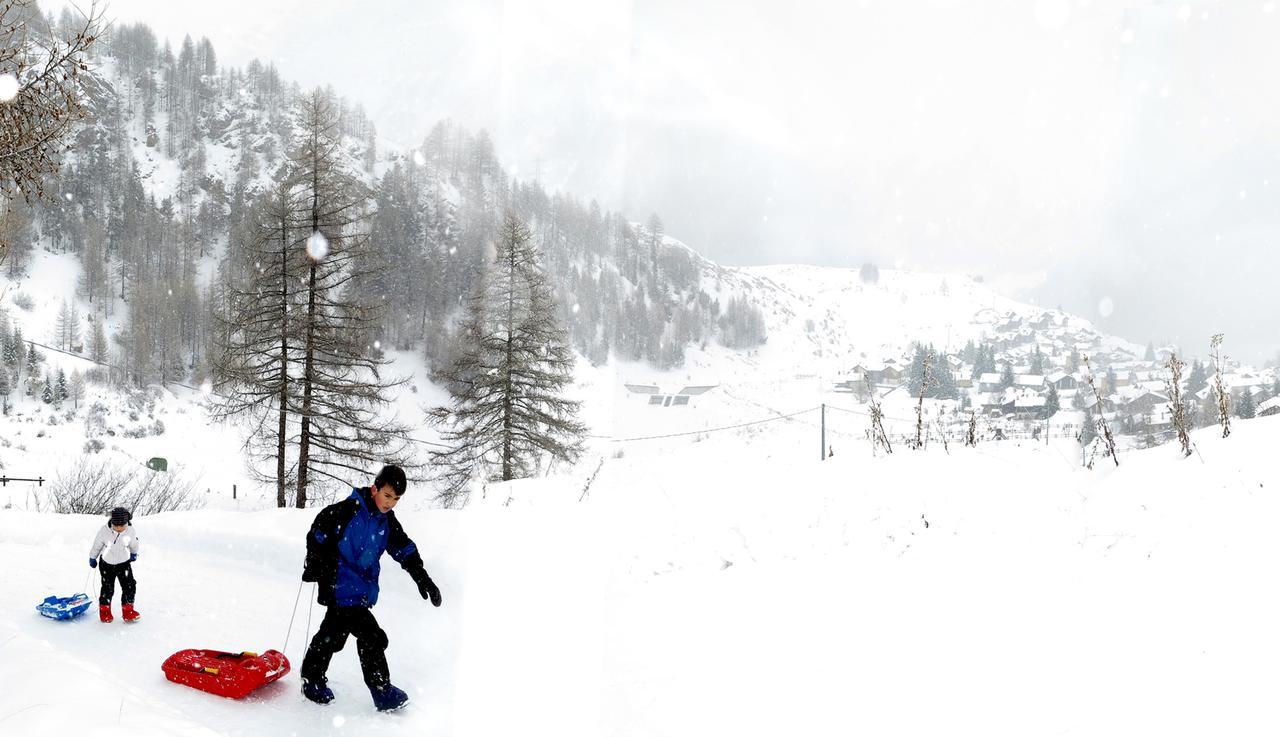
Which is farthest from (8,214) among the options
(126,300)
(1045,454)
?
(126,300)

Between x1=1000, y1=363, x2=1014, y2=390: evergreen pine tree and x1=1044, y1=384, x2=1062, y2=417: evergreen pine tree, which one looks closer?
x1=1044, y1=384, x2=1062, y2=417: evergreen pine tree

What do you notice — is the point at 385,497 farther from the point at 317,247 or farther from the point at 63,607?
the point at 317,247

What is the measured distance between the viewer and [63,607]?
5.91m

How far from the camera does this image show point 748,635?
203 inches

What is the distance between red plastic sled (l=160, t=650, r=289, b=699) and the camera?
4387 millimetres

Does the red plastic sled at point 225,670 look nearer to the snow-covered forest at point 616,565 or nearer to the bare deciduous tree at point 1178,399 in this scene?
the snow-covered forest at point 616,565

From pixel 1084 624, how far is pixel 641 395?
6521 cm

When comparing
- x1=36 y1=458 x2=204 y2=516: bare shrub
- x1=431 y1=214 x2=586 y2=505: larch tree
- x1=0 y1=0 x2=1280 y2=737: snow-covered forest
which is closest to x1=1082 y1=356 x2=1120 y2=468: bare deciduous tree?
x1=0 y1=0 x2=1280 y2=737: snow-covered forest

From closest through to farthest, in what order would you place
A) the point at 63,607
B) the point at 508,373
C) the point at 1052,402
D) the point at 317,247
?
the point at 63,607, the point at 1052,402, the point at 317,247, the point at 508,373

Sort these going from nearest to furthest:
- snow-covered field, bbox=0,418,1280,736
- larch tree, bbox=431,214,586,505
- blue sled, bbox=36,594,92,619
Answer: snow-covered field, bbox=0,418,1280,736 → blue sled, bbox=36,594,92,619 → larch tree, bbox=431,214,586,505

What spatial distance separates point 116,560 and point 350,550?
3.66 m

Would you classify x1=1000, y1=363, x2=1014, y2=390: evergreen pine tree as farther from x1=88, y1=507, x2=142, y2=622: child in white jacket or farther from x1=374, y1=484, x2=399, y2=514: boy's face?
x1=88, y1=507, x2=142, y2=622: child in white jacket

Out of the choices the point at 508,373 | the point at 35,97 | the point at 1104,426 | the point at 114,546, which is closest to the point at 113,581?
the point at 114,546

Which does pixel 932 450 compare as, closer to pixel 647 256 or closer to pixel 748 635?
pixel 748 635
